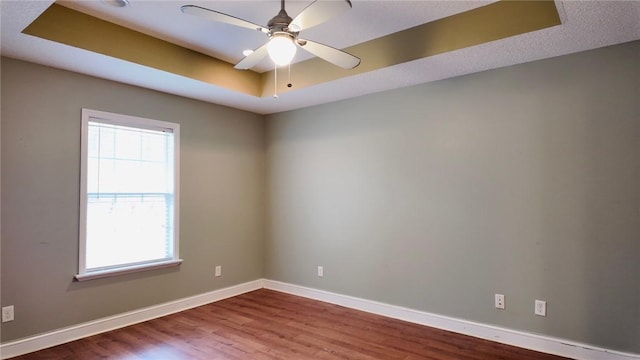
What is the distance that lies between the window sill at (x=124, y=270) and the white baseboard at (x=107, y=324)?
40 cm

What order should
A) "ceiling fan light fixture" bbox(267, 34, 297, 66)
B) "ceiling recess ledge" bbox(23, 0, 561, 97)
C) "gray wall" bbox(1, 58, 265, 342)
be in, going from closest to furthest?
"ceiling fan light fixture" bbox(267, 34, 297, 66) < "ceiling recess ledge" bbox(23, 0, 561, 97) < "gray wall" bbox(1, 58, 265, 342)

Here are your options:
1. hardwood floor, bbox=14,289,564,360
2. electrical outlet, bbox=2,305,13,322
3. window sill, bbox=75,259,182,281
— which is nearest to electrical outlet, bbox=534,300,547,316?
hardwood floor, bbox=14,289,564,360

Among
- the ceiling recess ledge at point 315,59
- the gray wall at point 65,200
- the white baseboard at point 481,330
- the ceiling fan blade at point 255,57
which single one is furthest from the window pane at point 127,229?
the ceiling fan blade at point 255,57

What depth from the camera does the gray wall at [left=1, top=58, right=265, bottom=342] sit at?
2.82 metres

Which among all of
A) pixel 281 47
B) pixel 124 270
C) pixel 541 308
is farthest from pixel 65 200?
pixel 541 308

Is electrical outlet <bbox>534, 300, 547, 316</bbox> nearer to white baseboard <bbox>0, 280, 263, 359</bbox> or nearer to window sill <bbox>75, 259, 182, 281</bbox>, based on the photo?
white baseboard <bbox>0, 280, 263, 359</bbox>

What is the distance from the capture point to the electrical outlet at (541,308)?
112 inches

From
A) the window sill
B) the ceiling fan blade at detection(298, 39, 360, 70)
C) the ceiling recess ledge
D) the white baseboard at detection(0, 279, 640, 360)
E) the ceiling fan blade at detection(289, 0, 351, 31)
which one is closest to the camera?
the ceiling fan blade at detection(289, 0, 351, 31)

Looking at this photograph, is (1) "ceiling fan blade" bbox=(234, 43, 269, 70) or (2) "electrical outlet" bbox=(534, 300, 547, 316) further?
(2) "electrical outlet" bbox=(534, 300, 547, 316)

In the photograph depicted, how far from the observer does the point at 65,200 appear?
309cm

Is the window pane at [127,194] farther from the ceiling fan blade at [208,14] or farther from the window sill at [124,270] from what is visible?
the ceiling fan blade at [208,14]

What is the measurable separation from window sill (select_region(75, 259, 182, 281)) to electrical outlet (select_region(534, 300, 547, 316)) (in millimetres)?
3454

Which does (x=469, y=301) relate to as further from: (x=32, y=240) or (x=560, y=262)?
(x=32, y=240)

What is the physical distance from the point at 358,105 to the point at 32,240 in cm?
328
